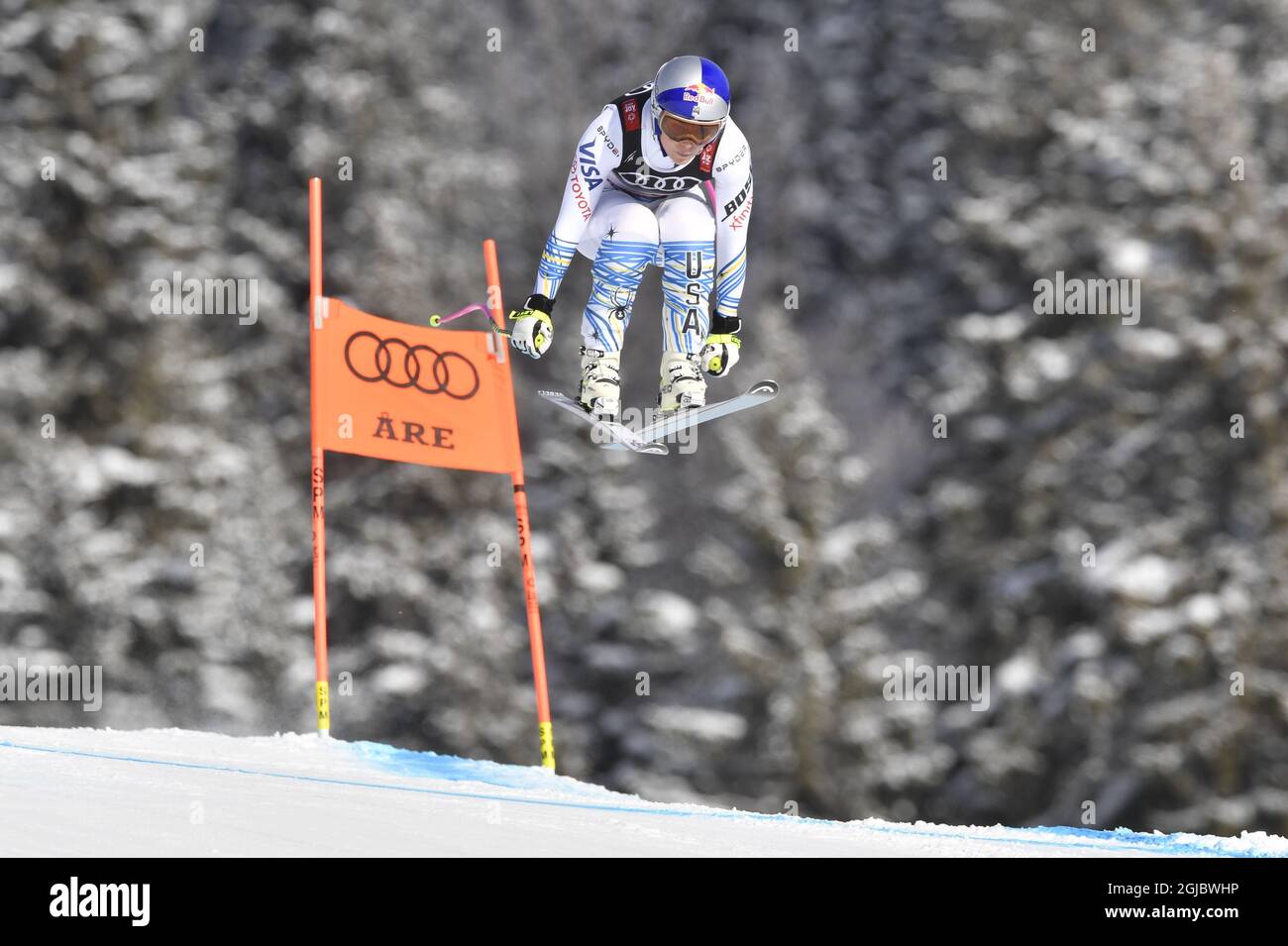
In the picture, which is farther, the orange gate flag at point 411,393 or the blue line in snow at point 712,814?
the orange gate flag at point 411,393

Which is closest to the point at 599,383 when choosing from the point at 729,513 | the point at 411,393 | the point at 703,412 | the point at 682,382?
the point at 682,382

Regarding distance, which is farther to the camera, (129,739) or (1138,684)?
(1138,684)

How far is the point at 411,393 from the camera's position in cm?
1160

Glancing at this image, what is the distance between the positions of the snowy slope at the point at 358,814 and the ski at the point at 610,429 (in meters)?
1.69

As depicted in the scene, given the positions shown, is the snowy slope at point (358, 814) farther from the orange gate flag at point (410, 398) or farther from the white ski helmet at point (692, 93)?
the white ski helmet at point (692, 93)

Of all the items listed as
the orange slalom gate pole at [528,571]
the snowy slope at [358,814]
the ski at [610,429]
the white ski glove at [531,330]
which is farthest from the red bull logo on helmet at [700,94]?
the snowy slope at [358,814]

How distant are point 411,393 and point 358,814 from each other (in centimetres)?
→ 402

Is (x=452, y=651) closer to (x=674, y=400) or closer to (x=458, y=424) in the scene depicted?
(x=458, y=424)

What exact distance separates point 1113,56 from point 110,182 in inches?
590

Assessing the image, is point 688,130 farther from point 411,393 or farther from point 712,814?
point 411,393

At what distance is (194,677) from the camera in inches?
958

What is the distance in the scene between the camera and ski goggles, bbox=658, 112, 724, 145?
8180 mm

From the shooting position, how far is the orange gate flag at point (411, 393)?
11.3m
